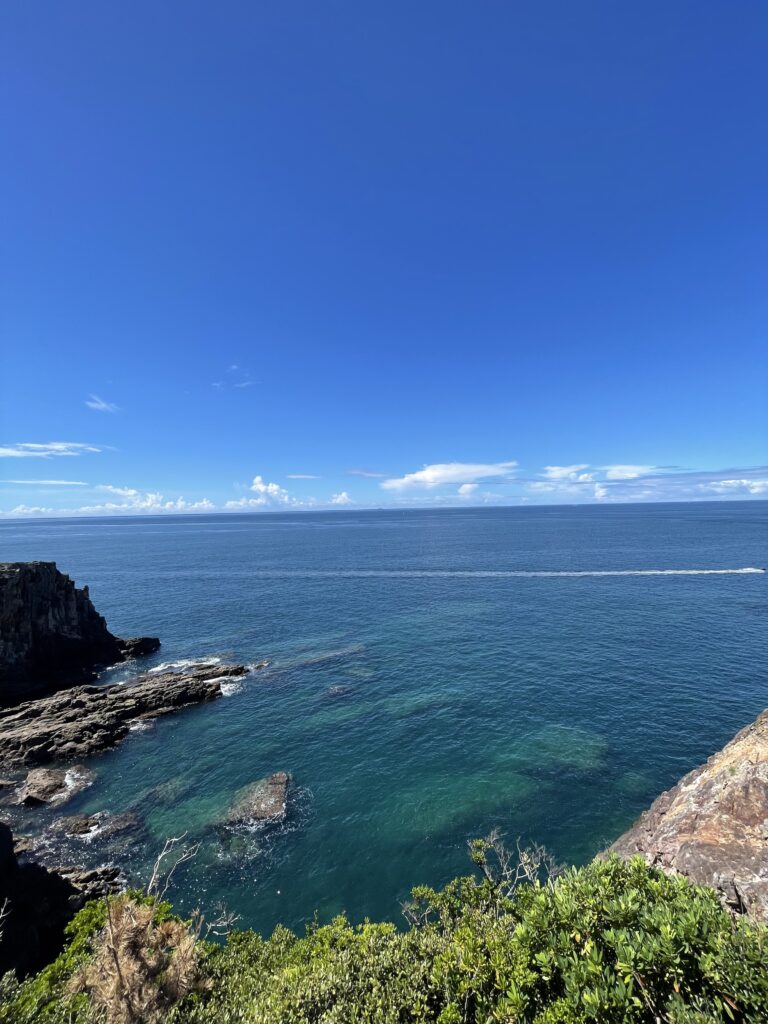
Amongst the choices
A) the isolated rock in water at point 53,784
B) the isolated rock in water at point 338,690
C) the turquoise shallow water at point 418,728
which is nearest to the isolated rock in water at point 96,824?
the turquoise shallow water at point 418,728

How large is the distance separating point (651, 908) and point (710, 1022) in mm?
3748

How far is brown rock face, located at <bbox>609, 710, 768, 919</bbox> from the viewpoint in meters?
21.4

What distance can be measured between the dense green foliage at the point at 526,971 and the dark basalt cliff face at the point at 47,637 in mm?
55044

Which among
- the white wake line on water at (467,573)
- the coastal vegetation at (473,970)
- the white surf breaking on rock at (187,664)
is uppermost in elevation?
the coastal vegetation at (473,970)

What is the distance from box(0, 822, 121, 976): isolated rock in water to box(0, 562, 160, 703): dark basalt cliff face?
130ft

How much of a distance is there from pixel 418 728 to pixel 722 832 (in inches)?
1188

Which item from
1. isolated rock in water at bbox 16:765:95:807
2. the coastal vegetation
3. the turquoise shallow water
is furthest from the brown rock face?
isolated rock in water at bbox 16:765:95:807

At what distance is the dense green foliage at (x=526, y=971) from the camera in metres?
12.1

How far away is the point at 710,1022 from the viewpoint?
10805 mm

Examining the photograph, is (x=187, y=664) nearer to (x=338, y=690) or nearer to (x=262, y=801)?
(x=338, y=690)

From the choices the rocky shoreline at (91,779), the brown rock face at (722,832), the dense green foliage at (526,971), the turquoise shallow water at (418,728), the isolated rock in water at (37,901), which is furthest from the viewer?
the turquoise shallow water at (418,728)

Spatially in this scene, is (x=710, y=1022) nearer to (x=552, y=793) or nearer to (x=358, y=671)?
(x=552, y=793)

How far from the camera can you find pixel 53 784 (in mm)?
43000

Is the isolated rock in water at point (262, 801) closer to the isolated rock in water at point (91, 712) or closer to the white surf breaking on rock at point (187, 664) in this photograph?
the isolated rock in water at point (91, 712)
